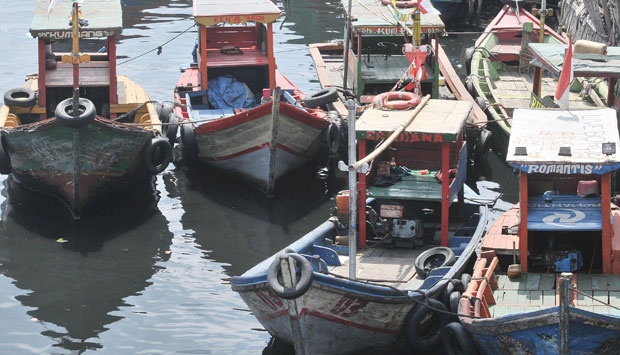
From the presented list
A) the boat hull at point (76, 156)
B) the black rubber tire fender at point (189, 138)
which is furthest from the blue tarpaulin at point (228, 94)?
the boat hull at point (76, 156)

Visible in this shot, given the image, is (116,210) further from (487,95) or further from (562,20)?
(562,20)

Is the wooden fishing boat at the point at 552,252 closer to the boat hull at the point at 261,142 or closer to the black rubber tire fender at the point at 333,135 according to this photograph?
the boat hull at the point at 261,142

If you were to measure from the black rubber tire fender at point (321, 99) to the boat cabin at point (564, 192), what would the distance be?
259 inches

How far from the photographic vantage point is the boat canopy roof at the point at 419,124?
15406mm

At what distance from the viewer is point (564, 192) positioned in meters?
15.2

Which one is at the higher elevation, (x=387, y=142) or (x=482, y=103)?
(x=387, y=142)

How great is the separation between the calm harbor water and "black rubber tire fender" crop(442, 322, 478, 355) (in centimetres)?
255

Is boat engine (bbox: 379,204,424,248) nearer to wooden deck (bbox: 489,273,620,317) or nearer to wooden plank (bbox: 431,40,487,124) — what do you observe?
wooden deck (bbox: 489,273,620,317)

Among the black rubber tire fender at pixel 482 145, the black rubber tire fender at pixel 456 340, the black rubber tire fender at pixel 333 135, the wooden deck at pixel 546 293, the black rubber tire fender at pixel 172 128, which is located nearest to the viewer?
the black rubber tire fender at pixel 456 340

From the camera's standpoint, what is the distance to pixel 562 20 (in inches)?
1179

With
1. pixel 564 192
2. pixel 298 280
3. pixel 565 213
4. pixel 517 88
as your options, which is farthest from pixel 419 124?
pixel 517 88

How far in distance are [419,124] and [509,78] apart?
964cm

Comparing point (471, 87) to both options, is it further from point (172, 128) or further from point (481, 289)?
point (481, 289)

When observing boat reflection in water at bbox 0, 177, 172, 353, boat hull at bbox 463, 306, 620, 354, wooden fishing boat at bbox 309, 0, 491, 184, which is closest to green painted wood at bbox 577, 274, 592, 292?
boat hull at bbox 463, 306, 620, 354
